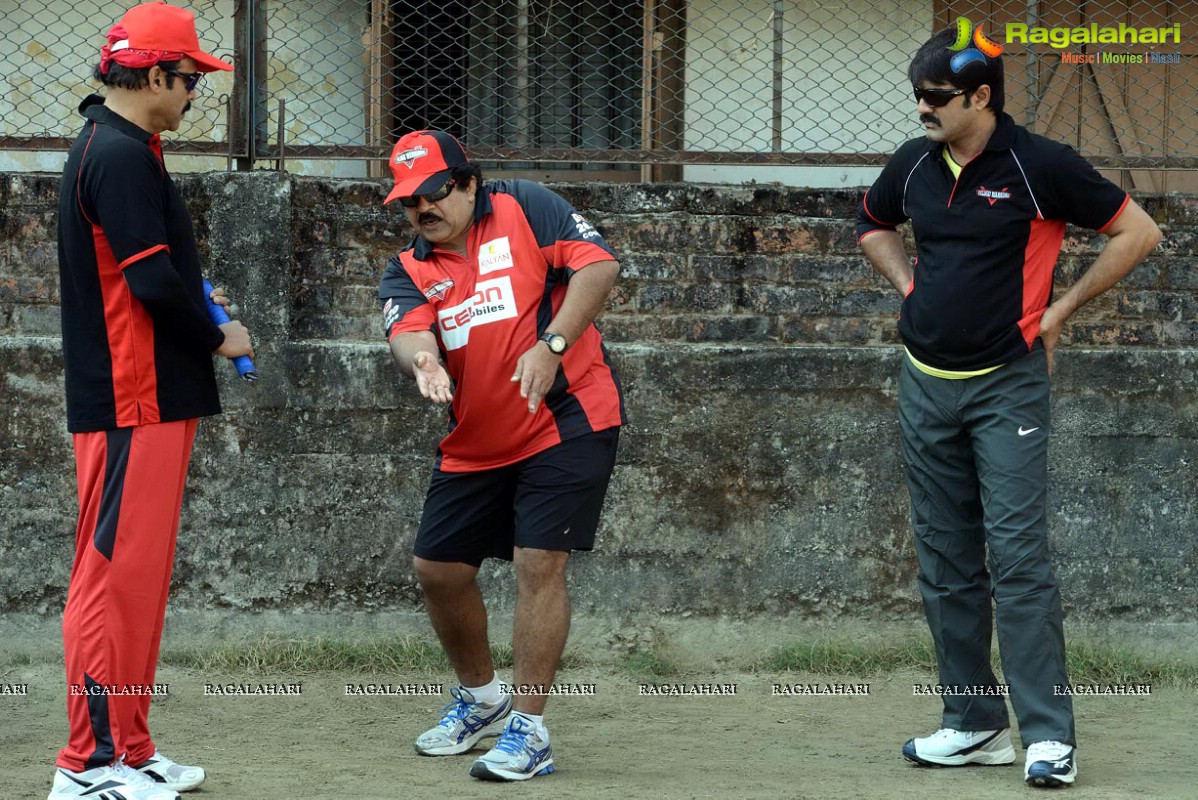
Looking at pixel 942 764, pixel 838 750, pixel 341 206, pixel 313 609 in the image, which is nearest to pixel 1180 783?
pixel 942 764

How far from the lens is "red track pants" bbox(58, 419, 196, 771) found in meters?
3.62

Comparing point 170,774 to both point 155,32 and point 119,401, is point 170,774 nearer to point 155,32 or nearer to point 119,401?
point 119,401

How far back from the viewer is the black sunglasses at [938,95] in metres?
3.85

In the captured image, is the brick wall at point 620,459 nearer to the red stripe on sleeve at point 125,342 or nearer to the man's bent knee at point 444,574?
the man's bent knee at point 444,574

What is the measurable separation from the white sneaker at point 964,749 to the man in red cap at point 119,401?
2.10 m

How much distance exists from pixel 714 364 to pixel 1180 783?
83.0 inches

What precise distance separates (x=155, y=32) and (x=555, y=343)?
1.30 meters

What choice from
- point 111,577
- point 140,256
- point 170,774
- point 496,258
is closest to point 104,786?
point 170,774

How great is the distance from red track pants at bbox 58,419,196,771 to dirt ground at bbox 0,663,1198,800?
0.34 m

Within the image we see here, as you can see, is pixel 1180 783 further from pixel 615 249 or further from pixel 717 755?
pixel 615 249

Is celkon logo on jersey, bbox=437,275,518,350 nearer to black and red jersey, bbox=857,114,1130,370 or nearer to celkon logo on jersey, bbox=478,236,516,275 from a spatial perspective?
celkon logo on jersey, bbox=478,236,516,275

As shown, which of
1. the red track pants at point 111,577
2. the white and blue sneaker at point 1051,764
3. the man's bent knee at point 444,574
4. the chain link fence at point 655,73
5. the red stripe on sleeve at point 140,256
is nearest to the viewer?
the red stripe on sleeve at point 140,256

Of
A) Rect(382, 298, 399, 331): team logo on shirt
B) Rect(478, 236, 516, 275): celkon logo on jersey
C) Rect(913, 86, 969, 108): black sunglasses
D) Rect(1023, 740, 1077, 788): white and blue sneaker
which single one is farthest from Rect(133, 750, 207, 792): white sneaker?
Rect(913, 86, 969, 108): black sunglasses

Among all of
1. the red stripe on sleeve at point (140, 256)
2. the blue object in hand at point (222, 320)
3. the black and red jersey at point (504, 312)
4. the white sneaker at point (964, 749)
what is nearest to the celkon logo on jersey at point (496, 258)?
the black and red jersey at point (504, 312)
